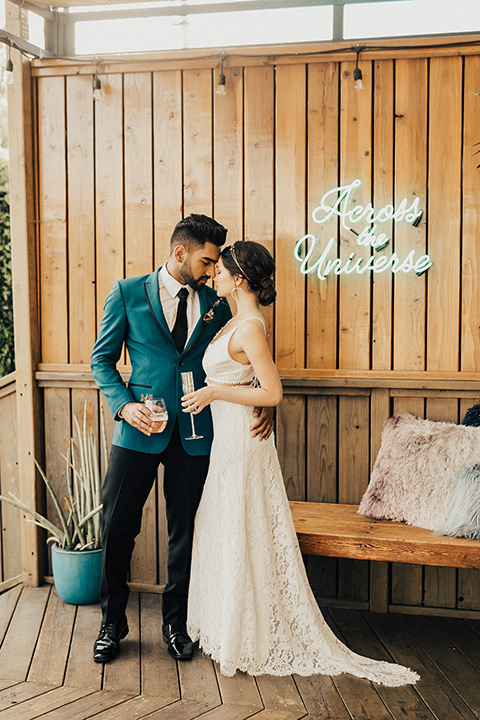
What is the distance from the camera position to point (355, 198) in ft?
10.7

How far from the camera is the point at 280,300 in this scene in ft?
10.9

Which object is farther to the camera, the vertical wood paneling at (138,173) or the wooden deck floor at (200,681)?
the vertical wood paneling at (138,173)

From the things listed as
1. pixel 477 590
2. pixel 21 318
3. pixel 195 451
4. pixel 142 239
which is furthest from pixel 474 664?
pixel 21 318

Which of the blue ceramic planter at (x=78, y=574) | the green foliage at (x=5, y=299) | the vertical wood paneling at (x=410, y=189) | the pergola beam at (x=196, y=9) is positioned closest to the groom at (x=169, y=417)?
the blue ceramic planter at (x=78, y=574)

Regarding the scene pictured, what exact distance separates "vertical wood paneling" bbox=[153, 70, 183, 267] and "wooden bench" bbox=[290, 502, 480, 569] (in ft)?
5.54

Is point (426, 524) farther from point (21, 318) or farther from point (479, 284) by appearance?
point (21, 318)

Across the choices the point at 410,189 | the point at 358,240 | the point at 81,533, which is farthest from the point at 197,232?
the point at 81,533

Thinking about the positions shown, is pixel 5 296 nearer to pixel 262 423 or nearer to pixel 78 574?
pixel 78 574

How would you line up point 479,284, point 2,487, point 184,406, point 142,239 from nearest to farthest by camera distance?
point 184,406
point 479,284
point 142,239
point 2,487

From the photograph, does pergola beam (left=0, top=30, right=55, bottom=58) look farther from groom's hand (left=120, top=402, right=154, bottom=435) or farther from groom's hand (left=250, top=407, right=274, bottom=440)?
groom's hand (left=250, top=407, right=274, bottom=440)

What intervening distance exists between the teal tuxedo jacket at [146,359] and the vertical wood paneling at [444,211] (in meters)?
1.28

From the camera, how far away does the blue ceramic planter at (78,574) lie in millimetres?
3273

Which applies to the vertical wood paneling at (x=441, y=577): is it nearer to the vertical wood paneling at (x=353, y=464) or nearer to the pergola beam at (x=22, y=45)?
the vertical wood paneling at (x=353, y=464)

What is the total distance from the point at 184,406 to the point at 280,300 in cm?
94
